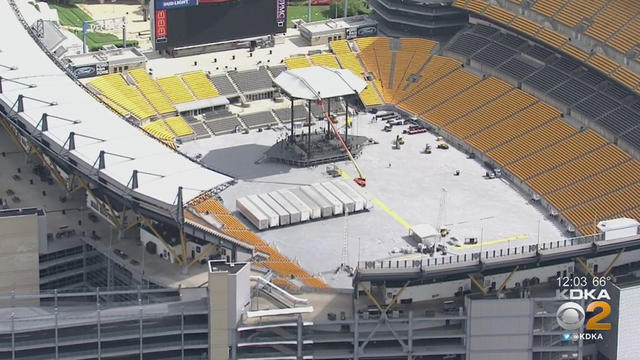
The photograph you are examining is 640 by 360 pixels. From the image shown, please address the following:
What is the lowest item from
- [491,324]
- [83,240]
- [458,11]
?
[491,324]

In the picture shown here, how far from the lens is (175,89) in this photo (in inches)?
7431

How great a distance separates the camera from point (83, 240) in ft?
468

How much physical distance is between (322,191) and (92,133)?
29.3 meters

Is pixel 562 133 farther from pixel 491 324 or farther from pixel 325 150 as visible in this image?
pixel 491 324

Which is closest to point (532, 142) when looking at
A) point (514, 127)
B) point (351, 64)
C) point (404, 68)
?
point (514, 127)

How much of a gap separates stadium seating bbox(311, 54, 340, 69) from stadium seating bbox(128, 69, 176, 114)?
76.0ft

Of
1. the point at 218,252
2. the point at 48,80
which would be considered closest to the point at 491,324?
the point at 218,252

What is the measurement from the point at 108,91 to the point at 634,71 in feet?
213

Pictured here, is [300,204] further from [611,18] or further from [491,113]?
[611,18]

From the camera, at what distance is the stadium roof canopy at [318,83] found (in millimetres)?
172625

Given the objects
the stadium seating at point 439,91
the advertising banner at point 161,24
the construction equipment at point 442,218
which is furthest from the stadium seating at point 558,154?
the advertising banner at point 161,24

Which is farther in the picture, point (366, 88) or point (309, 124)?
point (366, 88)

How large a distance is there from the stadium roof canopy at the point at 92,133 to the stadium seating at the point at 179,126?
20.4 metres

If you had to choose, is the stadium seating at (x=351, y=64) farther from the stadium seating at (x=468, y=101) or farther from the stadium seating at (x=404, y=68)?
the stadium seating at (x=468, y=101)
